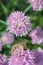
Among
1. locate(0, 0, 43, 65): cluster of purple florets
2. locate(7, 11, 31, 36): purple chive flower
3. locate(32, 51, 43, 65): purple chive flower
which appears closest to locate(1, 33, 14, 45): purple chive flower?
locate(0, 0, 43, 65): cluster of purple florets

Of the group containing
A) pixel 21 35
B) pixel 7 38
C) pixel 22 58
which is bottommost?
pixel 22 58

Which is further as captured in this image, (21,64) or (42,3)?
(42,3)

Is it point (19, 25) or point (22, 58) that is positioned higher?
point (19, 25)

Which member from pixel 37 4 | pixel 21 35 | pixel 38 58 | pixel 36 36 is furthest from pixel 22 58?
pixel 36 36

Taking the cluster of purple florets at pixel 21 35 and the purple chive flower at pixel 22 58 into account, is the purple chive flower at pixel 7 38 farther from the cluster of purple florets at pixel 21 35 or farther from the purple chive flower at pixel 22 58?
the purple chive flower at pixel 22 58

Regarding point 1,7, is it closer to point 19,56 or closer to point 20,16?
point 20,16

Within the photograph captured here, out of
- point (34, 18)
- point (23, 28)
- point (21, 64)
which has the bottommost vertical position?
point (21, 64)

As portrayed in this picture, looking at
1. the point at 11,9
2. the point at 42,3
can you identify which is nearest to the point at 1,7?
the point at 11,9

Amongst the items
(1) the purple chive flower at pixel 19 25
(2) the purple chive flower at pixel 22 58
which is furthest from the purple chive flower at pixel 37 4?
(2) the purple chive flower at pixel 22 58

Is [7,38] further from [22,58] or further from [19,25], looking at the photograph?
[22,58]
